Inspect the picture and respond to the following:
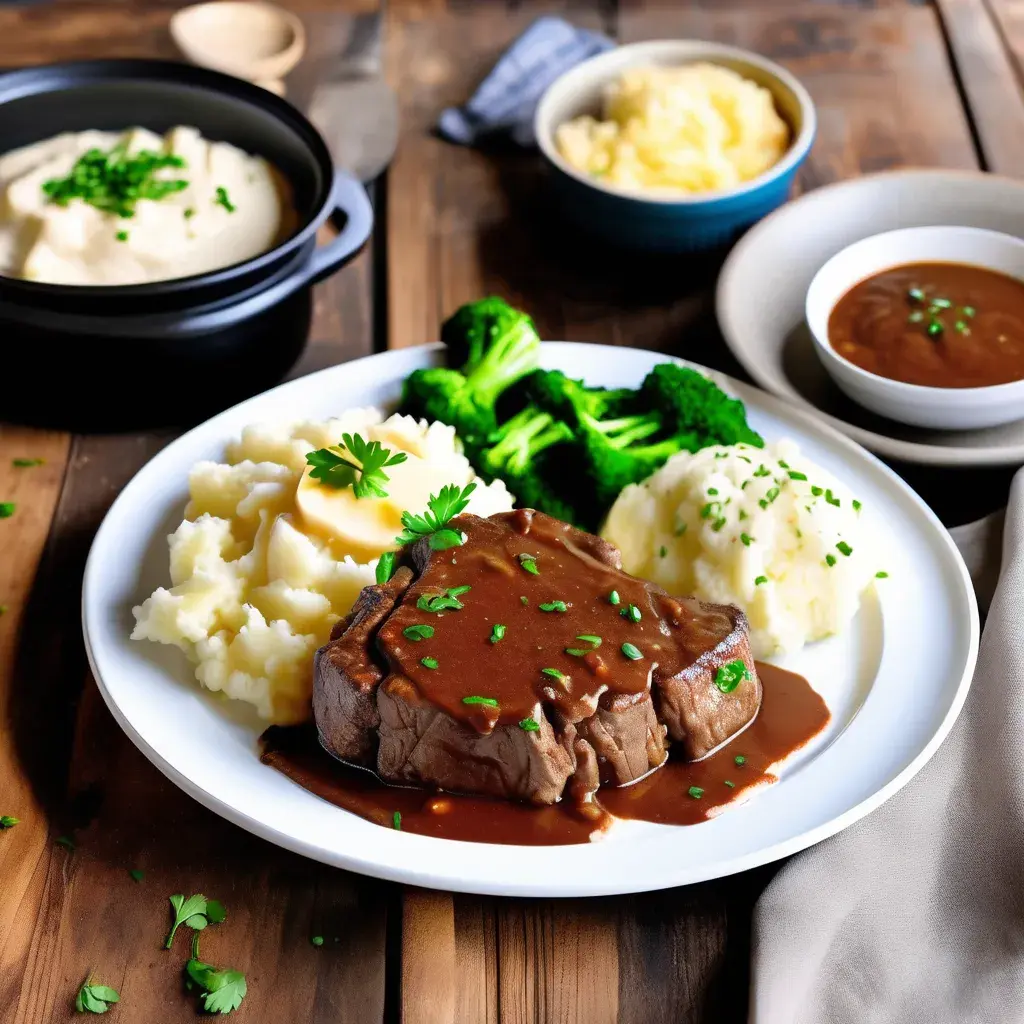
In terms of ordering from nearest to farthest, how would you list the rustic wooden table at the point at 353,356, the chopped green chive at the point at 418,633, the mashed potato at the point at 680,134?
the rustic wooden table at the point at 353,356 → the chopped green chive at the point at 418,633 → the mashed potato at the point at 680,134

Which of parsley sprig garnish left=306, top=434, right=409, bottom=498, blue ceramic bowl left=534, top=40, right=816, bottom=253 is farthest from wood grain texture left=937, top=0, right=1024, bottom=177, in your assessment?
parsley sprig garnish left=306, top=434, right=409, bottom=498

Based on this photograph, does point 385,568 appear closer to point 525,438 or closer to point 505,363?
point 525,438

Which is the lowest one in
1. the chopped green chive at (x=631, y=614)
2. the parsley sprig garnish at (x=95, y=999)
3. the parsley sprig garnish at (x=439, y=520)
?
the parsley sprig garnish at (x=95, y=999)

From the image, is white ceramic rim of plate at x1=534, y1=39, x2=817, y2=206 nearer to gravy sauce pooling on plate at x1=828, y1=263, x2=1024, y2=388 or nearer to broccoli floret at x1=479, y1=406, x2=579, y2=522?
gravy sauce pooling on plate at x1=828, y1=263, x2=1024, y2=388

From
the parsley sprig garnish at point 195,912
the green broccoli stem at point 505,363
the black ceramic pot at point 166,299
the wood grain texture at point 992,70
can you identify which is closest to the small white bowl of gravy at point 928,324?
the green broccoli stem at point 505,363

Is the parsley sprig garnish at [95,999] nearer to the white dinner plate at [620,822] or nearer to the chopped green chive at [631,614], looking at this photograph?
the white dinner plate at [620,822]

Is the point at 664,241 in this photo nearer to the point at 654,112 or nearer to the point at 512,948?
the point at 654,112

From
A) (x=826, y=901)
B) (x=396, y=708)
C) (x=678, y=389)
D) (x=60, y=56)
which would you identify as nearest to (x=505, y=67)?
(x=60, y=56)
